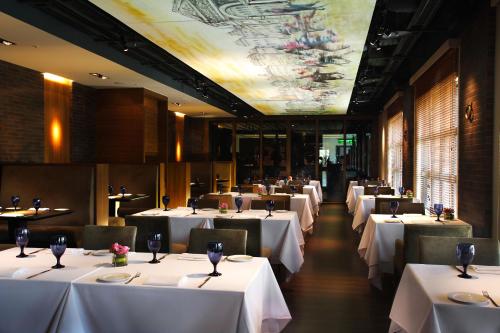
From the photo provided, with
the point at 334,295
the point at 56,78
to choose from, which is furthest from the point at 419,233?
the point at 56,78

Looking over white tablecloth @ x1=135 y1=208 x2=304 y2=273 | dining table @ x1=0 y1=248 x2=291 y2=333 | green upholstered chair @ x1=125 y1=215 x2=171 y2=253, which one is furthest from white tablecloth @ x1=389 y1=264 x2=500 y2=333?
green upholstered chair @ x1=125 y1=215 x2=171 y2=253

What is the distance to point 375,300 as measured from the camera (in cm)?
520

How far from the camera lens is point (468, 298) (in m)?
2.49

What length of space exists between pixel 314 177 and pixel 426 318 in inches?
603

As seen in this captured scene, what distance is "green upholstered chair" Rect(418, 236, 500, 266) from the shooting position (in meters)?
3.55

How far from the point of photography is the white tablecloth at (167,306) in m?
2.56

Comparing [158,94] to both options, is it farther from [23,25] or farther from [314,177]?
[314,177]

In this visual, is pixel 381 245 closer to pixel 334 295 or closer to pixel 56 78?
pixel 334 295

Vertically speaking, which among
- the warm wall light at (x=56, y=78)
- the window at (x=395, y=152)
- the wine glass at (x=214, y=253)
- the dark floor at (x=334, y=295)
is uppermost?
the warm wall light at (x=56, y=78)

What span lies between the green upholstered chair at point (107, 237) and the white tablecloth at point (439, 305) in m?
2.13

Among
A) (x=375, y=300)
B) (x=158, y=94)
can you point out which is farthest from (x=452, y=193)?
(x=158, y=94)

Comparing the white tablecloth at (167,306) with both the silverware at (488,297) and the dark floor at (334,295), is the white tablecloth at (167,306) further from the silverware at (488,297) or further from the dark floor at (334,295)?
the dark floor at (334,295)

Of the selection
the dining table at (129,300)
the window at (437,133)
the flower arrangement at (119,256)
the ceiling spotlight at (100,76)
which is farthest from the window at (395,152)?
the dining table at (129,300)

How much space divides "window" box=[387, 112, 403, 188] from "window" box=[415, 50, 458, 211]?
2.24 meters
